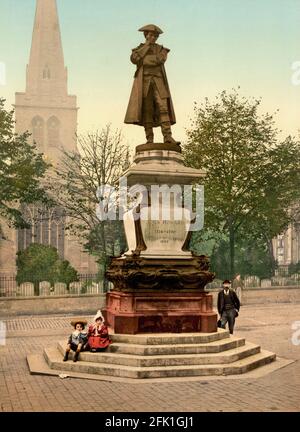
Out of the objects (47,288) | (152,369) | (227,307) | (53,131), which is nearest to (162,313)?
(152,369)

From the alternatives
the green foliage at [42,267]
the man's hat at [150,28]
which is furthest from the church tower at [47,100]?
the man's hat at [150,28]

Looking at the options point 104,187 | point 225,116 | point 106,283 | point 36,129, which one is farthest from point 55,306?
point 36,129

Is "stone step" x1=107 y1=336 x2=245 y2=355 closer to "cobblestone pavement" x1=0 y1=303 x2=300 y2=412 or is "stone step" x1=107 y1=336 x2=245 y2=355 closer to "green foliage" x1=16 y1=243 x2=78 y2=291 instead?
"cobblestone pavement" x1=0 y1=303 x2=300 y2=412

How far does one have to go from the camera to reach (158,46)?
13.6m

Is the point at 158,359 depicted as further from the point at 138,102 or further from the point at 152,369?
the point at 138,102

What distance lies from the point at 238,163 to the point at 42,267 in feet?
52.6

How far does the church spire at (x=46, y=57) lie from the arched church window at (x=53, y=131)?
4.14m

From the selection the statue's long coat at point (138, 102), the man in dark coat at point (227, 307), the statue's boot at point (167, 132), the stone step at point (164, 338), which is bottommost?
the stone step at point (164, 338)

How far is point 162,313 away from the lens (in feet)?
39.4

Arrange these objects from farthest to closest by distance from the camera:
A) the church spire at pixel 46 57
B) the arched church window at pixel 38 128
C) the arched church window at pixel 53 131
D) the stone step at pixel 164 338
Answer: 1. the arched church window at pixel 38 128
2. the arched church window at pixel 53 131
3. the church spire at pixel 46 57
4. the stone step at pixel 164 338

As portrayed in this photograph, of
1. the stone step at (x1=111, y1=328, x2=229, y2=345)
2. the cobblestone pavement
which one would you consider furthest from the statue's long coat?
the cobblestone pavement

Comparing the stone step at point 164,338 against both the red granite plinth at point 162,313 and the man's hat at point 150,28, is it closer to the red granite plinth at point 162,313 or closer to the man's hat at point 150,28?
the red granite plinth at point 162,313

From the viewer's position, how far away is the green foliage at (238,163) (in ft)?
104

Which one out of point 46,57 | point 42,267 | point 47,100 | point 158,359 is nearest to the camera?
point 158,359
